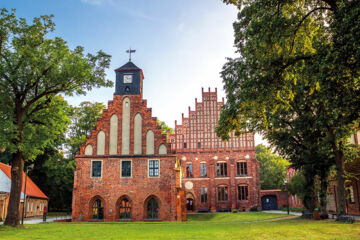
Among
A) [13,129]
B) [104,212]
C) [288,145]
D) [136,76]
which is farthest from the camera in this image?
[136,76]

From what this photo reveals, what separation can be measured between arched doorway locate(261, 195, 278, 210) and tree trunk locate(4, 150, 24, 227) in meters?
38.1

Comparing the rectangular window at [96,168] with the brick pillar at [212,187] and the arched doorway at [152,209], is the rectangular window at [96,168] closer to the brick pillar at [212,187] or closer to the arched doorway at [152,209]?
the arched doorway at [152,209]

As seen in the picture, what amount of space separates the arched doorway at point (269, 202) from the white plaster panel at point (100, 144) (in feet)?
98.3

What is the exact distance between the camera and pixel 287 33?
12.1 meters

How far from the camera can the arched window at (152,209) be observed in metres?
27.0

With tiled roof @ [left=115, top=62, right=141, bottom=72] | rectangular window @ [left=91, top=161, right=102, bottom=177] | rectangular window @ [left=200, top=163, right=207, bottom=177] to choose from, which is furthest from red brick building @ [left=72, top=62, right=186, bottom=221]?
rectangular window @ [left=200, top=163, right=207, bottom=177]

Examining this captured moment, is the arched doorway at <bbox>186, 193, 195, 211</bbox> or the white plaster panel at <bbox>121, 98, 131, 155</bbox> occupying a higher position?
the white plaster panel at <bbox>121, 98, 131, 155</bbox>

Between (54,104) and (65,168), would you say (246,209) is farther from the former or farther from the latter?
(54,104)

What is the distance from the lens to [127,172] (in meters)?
27.6

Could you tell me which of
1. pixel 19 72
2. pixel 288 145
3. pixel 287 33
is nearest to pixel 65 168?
pixel 19 72

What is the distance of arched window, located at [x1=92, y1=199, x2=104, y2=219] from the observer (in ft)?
89.2

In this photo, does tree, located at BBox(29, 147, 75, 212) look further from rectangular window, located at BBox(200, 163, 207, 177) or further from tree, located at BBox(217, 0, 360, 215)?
tree, located at BBox(217, 0, 360, 215)

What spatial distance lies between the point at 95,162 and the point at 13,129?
10.9 m

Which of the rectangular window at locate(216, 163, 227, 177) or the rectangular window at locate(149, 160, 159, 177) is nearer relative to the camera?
the rectangular window at locate(149, 160, 159, 177)
